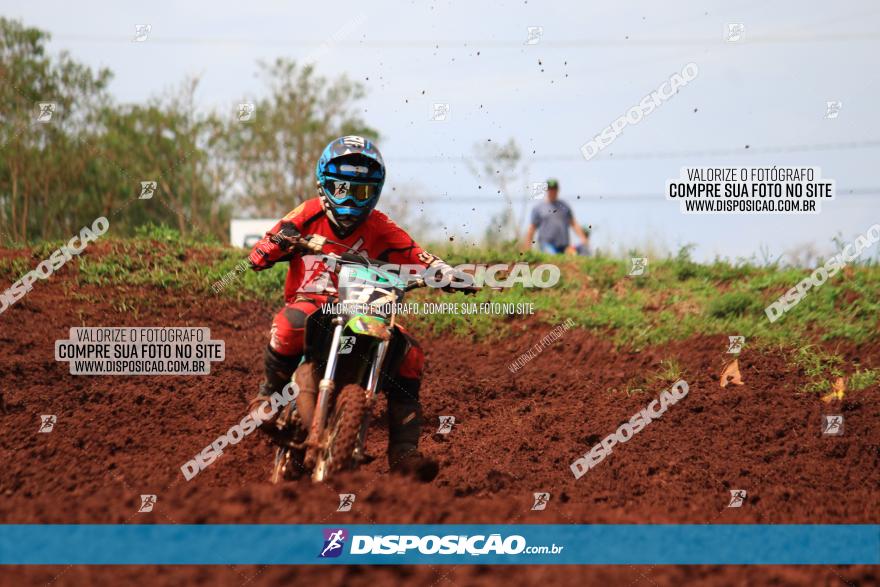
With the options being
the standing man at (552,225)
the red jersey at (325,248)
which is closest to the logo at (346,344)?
the red jersey at (325,248)

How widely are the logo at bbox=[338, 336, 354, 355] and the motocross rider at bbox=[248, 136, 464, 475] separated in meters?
0.35

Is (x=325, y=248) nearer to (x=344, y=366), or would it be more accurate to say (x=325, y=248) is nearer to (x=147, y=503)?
(x=344, y=366)

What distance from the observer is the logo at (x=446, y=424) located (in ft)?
28.8

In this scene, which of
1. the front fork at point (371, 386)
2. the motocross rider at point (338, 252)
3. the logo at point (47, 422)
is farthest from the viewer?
the logo at point (47, 422)

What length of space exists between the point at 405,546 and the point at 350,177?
8.32 feet

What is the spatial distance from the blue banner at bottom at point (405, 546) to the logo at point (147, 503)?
21cm

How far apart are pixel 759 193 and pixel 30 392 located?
8.39 m

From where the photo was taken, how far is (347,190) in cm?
625

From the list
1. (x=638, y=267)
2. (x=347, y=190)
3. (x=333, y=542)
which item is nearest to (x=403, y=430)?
(x=347, y=190)

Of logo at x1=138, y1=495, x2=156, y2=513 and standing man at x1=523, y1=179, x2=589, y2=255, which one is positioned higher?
standing man at x1=523, y1=179, x2=589, y2=255

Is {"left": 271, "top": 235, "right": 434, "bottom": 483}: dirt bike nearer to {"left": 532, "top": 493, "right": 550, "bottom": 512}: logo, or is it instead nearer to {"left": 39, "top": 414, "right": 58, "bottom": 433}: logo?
{"left": 532, "top": 493, "right": 550, "bottom": 512}: logo

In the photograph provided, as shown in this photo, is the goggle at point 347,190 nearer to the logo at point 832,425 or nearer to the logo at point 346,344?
the logo at point 346,344

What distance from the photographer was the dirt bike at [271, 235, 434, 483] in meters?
5.53

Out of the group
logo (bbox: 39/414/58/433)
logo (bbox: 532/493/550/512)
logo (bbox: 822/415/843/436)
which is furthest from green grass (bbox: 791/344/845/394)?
logo (bbox: 39/414/58/433)
